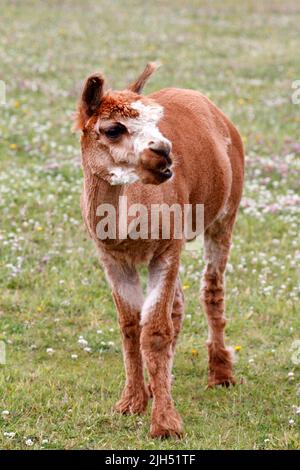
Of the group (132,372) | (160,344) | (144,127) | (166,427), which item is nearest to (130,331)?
(132,372)

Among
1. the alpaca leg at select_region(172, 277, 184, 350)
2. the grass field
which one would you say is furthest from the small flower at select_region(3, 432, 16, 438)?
the alpaca leg at select_region(172, 277, 184, 350)

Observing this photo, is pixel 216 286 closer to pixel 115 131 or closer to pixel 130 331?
pixel 130 331

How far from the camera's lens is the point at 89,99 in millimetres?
6418

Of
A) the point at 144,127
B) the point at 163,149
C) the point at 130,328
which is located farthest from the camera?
the point at 130,328

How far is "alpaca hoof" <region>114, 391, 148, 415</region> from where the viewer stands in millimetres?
7324

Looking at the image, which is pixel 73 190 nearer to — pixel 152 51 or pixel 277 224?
pixel 277 224

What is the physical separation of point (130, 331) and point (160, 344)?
0.51m

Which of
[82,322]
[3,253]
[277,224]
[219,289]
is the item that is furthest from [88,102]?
[277,224]

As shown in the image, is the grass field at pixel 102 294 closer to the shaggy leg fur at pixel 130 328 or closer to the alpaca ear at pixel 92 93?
the shaggy leg fur at pixel 130 328

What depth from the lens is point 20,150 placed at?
51.7ft

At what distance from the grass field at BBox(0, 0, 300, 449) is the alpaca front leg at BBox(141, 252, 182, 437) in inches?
8.1
